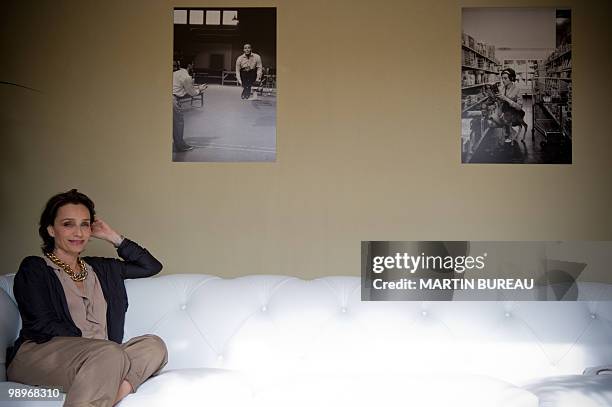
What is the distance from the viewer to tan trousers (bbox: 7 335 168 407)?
2.45 m

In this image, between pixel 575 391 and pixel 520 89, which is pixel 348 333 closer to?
pixel 575 391

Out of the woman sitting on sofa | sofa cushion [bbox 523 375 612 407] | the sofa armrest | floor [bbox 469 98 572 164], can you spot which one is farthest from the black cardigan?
floor [bbox 469 98 572 164]

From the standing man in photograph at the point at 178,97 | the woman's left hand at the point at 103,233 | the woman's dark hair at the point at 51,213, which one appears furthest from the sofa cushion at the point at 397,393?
the standing man in photograph at the point at 178,97

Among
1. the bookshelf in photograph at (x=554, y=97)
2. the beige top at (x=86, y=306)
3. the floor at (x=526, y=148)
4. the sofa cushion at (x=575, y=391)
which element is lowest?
the sofa cushion at (x=575, y=391)

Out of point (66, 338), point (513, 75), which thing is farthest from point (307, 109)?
point (66, 338)

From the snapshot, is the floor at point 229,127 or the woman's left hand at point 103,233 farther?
the floor at point 229,127

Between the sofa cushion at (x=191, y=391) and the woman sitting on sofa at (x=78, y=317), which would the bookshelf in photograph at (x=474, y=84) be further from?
the sofa cushion at (x=191, y=391)

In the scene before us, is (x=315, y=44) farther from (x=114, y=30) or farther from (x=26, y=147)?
(x=26, y=147)

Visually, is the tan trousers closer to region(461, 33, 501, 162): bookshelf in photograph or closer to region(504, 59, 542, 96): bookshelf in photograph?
region(461, 33, 501, 162): bookshelf in photograph

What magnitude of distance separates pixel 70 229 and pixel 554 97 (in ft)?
8.74

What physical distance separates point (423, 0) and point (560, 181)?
1274 mm

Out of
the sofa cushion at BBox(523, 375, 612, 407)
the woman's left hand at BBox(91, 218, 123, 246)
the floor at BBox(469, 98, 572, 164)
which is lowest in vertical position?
the sofa cushion at BBox(523, 375, 612, 407)

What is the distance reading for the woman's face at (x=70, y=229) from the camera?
3.01 metres

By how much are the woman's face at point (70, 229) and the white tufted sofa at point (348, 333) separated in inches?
11.9
